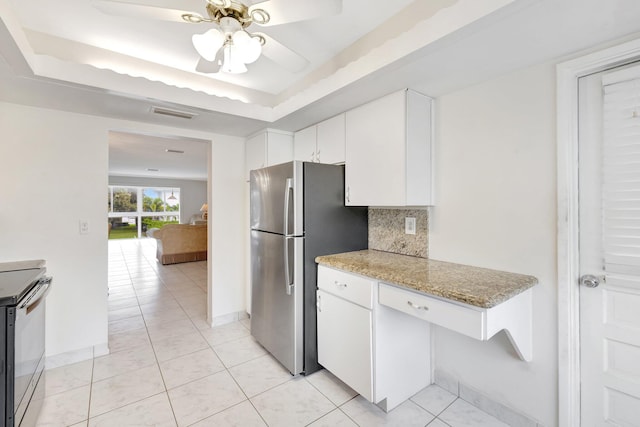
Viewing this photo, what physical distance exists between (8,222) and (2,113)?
0.80 meters

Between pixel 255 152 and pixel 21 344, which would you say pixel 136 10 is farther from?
pixel 255 152

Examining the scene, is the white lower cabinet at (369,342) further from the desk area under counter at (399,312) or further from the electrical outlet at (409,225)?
the electrical outlet at (409,225)

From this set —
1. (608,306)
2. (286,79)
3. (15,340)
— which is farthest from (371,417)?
(286,79)

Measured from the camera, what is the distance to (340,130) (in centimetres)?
231

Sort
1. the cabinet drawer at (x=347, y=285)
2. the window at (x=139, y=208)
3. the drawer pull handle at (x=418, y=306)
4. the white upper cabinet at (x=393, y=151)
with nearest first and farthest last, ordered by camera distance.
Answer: the drawer pull handle at (x=418, y=306)
the cabinet drawer at (x=347, y=285)
the white upper cabinet at (x=393, y=151)
the window at (x=139, y=208)

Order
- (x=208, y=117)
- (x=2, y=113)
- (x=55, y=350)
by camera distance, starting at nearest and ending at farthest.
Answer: (x=2, y=113) → (x=55, y=350) → (x=208, y=117)

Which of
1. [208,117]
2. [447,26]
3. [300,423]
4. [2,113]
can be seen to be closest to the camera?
[447,26]

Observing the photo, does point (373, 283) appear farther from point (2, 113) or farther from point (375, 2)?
point (2, 113)

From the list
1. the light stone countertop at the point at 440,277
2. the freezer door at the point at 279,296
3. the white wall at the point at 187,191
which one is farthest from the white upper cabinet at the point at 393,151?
the white wall at the point at 187,191

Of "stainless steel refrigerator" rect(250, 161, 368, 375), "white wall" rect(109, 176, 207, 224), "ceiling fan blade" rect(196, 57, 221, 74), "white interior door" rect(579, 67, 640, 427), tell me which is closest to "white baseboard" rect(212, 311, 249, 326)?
"stainless steel refrigerator" rect(250, 161, 368, 375)

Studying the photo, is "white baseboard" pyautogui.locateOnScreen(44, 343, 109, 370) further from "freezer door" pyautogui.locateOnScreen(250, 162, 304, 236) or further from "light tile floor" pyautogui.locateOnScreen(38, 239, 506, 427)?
"freezer door" pyautogui.locateOnScreen(250, 162, 304, 236)

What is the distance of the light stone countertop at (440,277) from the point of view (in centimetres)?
129

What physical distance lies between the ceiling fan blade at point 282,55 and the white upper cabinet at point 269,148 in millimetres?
1296

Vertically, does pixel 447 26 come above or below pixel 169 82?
below
